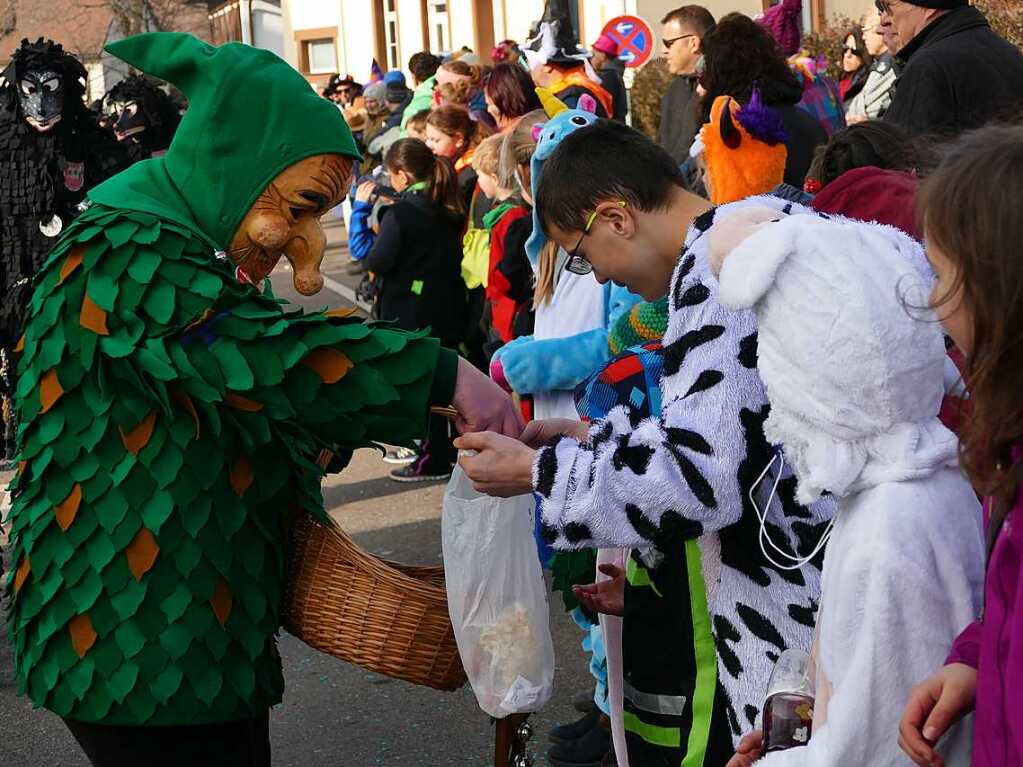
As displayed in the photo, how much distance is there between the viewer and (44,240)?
7406 millimetres

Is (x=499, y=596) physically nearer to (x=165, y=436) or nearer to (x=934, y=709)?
(x=165, y=436)

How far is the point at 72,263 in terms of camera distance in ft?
8.38

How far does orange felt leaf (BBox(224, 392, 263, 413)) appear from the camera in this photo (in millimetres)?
2473

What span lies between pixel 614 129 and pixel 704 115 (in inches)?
144

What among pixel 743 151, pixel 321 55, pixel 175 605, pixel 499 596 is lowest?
pixel 321 55

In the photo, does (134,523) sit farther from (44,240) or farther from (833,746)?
(44,240)

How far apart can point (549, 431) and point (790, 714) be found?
1009 millimetres

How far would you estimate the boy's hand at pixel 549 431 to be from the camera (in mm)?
2871

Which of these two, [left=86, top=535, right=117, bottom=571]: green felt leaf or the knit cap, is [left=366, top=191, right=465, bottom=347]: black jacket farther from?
[left=86, top=535, right=117, bottom=571]: green felt leaf

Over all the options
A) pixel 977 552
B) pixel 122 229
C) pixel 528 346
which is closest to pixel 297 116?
pixel 122 229

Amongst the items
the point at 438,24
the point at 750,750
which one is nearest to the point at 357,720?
the point at 750,750

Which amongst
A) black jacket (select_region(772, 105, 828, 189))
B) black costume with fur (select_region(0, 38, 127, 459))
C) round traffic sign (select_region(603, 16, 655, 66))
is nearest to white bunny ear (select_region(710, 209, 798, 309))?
black jacket (select_region(772, 105, 828, 189))

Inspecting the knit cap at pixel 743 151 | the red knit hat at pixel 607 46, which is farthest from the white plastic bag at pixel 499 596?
the red knit hat at pixel 607 46

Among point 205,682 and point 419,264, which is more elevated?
point 205,682
